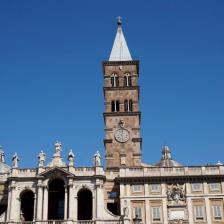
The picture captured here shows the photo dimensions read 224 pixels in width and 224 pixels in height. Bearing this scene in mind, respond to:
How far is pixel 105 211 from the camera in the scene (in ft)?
200

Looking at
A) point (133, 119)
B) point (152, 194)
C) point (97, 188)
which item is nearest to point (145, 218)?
point (152, 194)

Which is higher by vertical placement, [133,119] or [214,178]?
[133,119]

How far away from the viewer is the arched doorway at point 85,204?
207 ft

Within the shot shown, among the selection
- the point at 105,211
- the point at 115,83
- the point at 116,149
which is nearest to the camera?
the point at 105,211

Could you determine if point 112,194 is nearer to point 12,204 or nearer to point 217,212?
point 12,204

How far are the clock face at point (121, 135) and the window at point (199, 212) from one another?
1707 cm

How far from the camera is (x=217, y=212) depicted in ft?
202

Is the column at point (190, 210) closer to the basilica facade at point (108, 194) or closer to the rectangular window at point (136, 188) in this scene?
the basilica facade at point (108, 194)

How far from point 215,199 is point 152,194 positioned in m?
8.14

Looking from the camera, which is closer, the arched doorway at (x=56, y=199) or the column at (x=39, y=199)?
the column at (x=39, y=199)

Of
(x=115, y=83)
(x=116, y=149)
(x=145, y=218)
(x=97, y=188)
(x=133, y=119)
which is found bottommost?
(x=145, y=218)

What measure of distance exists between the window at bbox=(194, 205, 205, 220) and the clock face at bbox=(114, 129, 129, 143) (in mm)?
17074

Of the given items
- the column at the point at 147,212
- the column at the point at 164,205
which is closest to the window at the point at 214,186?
the column at the point at 164,205

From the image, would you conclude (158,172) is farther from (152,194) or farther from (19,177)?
(19,177)
